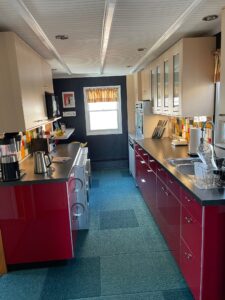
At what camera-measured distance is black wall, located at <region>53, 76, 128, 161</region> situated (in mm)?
5762

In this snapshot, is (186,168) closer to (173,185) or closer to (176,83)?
(173,185)

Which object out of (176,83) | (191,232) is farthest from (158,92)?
(191,232)

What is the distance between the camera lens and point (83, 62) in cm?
384

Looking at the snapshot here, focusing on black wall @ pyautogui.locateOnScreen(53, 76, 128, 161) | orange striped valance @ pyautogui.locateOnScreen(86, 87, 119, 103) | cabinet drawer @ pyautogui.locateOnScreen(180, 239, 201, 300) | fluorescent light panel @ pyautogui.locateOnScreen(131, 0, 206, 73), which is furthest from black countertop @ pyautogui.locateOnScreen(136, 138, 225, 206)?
orange striped valance @ pyautogui.locateOnScreen(86, 87, 119, 103)

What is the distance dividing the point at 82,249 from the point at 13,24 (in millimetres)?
2289

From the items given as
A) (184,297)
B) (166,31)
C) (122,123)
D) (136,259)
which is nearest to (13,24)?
(166,31)

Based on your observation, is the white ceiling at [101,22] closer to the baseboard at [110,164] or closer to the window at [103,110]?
the window at [103,110]

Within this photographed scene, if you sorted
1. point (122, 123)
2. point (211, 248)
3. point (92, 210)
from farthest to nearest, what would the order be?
point (122, 123), point (92, 210), point (211, 248)

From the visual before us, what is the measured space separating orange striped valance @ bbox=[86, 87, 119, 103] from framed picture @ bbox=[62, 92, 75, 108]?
36 centimetres

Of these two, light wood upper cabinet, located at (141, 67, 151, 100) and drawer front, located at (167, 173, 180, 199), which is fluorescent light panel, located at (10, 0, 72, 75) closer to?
drawer front, located at (167, 173, 180, 199)

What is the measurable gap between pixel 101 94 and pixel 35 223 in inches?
162

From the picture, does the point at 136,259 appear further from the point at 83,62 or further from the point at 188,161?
the point at 83,62

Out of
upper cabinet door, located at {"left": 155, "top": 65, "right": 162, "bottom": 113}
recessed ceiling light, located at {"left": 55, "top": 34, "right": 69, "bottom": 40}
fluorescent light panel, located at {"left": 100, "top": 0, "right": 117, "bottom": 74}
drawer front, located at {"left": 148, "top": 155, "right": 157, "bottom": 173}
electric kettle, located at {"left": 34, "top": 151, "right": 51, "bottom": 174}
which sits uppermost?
recessed ceiling light, located at {"left": 55, "top": 34, "right": 69, "bottom": 40}

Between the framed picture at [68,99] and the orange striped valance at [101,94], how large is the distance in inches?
14.2
